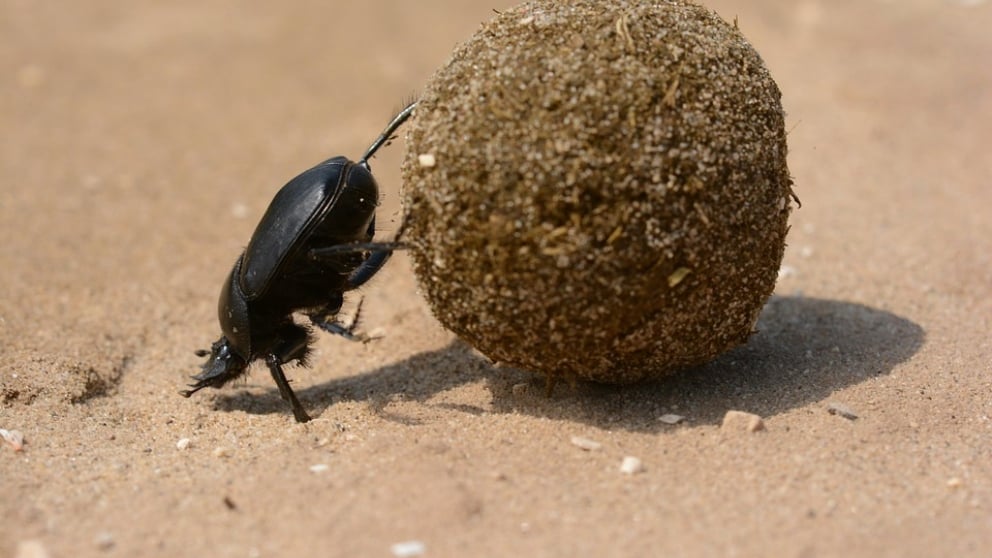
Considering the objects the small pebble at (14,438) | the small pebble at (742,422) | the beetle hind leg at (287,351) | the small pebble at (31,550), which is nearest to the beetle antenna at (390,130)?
the beetle hind leg at (287,351)

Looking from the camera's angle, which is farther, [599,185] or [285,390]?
[285,390]

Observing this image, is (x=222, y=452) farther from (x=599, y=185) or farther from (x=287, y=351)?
(x=599, y=185)

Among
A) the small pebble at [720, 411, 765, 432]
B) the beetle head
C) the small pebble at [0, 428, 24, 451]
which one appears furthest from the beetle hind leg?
the small pebble at [720, 411, 765, 432]

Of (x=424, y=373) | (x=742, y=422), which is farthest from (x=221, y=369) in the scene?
(x=742, y=422)

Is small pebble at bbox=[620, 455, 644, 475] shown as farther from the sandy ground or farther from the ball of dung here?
the ball of dung

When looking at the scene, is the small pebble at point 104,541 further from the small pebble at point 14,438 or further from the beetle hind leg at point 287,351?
the beetle hind leg at point 287,351

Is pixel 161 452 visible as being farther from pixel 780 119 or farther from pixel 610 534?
pixel 780 119
